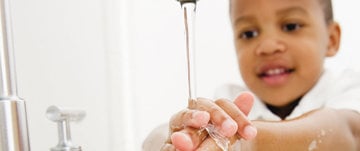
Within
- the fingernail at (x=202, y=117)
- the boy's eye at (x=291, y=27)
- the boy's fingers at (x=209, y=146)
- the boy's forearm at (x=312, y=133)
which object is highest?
the boy's eye at (x=291, y=27)

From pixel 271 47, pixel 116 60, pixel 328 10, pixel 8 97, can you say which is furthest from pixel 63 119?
pixel 328 10

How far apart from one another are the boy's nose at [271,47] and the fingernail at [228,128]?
0.45m

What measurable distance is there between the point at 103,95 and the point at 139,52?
5.6 inches

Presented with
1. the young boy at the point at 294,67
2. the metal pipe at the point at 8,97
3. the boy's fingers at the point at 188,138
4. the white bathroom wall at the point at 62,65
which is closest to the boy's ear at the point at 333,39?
the young boy at the point at 294,67

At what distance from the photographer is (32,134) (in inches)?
26.8

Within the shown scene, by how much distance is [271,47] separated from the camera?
35.6 inches

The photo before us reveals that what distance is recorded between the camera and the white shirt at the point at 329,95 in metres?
0.82

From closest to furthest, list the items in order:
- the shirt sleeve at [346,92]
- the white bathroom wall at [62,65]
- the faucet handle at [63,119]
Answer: the faucet handle at [63,119] → the white bathroom wall at [62,65] → the shirt sleeve at [346,92]

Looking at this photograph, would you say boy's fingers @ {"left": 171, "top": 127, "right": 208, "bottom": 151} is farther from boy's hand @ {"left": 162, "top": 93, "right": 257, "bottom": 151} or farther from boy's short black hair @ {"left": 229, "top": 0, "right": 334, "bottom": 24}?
boy's short black hair @ {"left": 229, "top": 0, "right": 334, "bottom": 24}

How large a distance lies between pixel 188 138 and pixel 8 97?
0.18 metres

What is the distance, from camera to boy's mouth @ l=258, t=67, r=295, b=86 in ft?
3.03

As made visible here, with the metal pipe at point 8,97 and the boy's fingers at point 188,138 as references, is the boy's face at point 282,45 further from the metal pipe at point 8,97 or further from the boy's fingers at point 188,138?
the metal pipe at point 8,97

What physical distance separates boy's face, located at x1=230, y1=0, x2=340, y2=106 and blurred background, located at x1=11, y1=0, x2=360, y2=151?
0.35 feet

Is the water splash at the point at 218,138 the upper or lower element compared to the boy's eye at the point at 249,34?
lower
